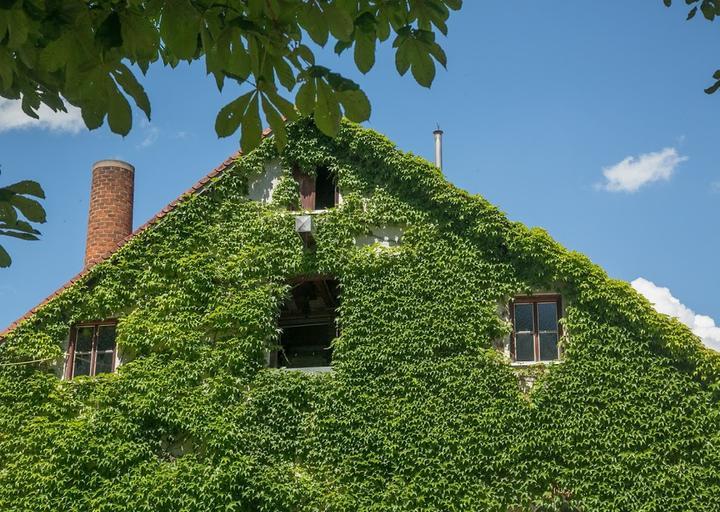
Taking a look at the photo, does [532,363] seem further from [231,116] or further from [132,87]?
[132,87]

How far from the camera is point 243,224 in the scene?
18531 mm

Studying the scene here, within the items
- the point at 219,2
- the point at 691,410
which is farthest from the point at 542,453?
the point at 219,2

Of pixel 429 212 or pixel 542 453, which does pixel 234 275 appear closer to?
pixel 429 212

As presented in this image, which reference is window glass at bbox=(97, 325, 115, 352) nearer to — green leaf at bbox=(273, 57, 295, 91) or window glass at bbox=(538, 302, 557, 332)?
window glass at bbox=(538, 302, 557, 332)

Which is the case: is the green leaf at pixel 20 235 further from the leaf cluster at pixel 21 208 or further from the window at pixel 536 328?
the window at pixel 536 328

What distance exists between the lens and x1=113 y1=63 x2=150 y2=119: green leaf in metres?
3.80

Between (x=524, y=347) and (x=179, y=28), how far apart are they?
13.8 m

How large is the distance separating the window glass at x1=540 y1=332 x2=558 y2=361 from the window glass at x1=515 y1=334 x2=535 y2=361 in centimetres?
16

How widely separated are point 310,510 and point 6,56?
13.1 m

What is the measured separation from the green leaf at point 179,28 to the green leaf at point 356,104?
2.12 ft

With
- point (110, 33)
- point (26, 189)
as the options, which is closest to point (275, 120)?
point (110, 33)

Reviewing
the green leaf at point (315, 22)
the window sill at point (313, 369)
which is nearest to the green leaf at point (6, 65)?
the green leaf at point (315, 22)

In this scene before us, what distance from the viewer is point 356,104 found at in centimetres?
396

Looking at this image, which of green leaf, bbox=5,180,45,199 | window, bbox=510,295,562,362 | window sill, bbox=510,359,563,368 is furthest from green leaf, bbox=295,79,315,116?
window, bbox=510,295,562,362
